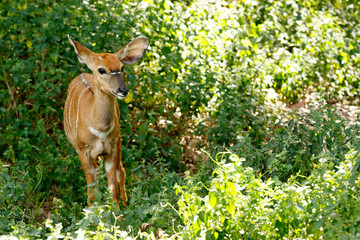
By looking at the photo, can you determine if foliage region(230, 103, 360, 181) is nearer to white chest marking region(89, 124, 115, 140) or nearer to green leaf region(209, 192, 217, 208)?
white chest marking region(89, 124, 115, 140)

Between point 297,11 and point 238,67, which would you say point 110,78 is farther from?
point 297,11

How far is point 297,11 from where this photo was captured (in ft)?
26.3

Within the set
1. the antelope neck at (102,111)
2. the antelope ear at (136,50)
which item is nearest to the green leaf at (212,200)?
the antelope neck at (102,111)

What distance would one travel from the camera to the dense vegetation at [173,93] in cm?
465

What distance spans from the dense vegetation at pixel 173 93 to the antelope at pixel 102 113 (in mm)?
243

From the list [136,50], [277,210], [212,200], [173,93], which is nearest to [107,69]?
[136,50]

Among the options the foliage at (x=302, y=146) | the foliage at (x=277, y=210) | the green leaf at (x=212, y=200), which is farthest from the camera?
the foliage at (x=302, y=146)

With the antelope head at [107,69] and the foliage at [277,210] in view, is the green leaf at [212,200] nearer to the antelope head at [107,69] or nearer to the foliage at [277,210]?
the foliage at [277,210]

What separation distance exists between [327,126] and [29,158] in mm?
3054

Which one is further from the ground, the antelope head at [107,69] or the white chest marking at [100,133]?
the antelope head at [107,69]

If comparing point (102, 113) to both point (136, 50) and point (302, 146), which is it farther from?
point (302, 146)

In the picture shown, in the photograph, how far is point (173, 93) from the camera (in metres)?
6.46

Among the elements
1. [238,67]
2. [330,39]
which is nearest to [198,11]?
[238,67]

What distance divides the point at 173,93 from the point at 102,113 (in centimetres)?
203
